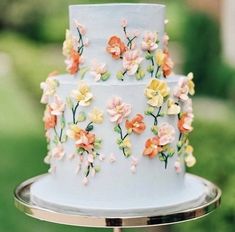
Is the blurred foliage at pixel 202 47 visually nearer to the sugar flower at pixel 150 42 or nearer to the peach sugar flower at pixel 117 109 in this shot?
the sugar flower at pixel 150 42

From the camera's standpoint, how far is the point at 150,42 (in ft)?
6.38

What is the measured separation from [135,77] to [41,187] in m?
0.44

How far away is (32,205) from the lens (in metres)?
1.85

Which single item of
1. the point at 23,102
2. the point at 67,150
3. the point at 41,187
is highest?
the point at 67,150

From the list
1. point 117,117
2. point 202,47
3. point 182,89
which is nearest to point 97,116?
point 117,117

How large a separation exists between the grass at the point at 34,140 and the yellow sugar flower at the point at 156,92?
1613 millimetres

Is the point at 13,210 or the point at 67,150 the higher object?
the point at 67,150

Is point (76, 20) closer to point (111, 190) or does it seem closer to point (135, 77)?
point (135, 77)

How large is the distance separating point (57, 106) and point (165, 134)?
32 centimetres

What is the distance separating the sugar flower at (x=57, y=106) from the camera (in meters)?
1.93

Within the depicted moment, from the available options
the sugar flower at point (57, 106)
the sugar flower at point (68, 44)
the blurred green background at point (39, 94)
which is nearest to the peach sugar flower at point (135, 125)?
the sugar flower at point (57, 106)

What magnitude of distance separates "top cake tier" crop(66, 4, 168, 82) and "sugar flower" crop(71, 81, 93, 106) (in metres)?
0.08

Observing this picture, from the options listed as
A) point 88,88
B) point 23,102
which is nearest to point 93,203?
point 88,88

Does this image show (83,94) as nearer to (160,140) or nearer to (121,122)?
(121,122)
